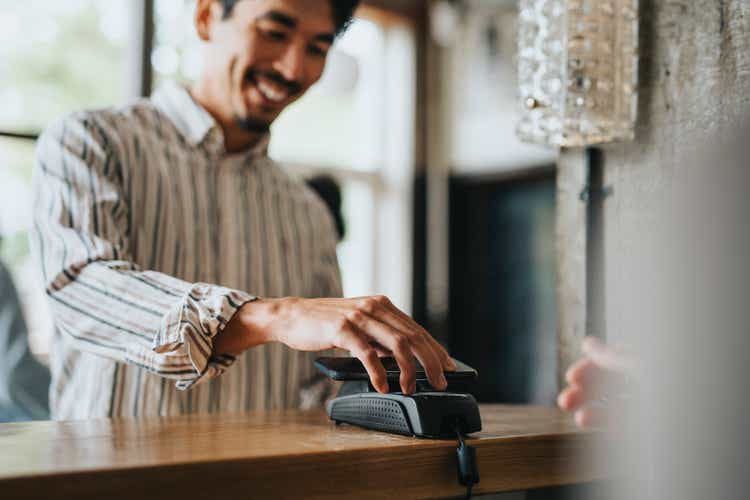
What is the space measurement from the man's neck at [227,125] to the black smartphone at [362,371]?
807 mm

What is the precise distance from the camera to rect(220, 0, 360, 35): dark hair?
162cm

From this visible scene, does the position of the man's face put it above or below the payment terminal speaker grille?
above

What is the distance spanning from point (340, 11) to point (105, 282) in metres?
0.83

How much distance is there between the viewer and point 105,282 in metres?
1.14

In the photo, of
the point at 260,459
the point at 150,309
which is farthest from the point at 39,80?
the point at 260,459

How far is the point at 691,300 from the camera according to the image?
422 mm

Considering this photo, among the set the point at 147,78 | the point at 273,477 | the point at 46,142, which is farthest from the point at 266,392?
the point at 147,78

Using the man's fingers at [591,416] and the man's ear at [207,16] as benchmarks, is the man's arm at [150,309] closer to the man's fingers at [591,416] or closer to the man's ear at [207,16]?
the man's fingers at [591,416]

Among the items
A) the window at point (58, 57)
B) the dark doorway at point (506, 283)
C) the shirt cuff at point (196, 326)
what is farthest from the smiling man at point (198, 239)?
the dark doorway at point (506, 283)

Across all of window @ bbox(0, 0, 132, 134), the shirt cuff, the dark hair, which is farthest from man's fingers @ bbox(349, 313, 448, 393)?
window @ bbox(0, 0, 132, 134)

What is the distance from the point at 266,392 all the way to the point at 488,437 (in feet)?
2.69

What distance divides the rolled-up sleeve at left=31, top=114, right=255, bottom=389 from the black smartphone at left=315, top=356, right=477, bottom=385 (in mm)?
144

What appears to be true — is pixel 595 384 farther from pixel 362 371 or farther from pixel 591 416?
pixel 362 371

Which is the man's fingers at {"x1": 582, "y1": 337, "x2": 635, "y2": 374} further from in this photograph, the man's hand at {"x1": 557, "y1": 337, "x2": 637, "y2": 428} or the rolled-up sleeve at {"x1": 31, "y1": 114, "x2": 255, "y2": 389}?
the rolled-up sleeve at {"x1": 31, "y1": 114, "x2": 255, "y2": 389}
